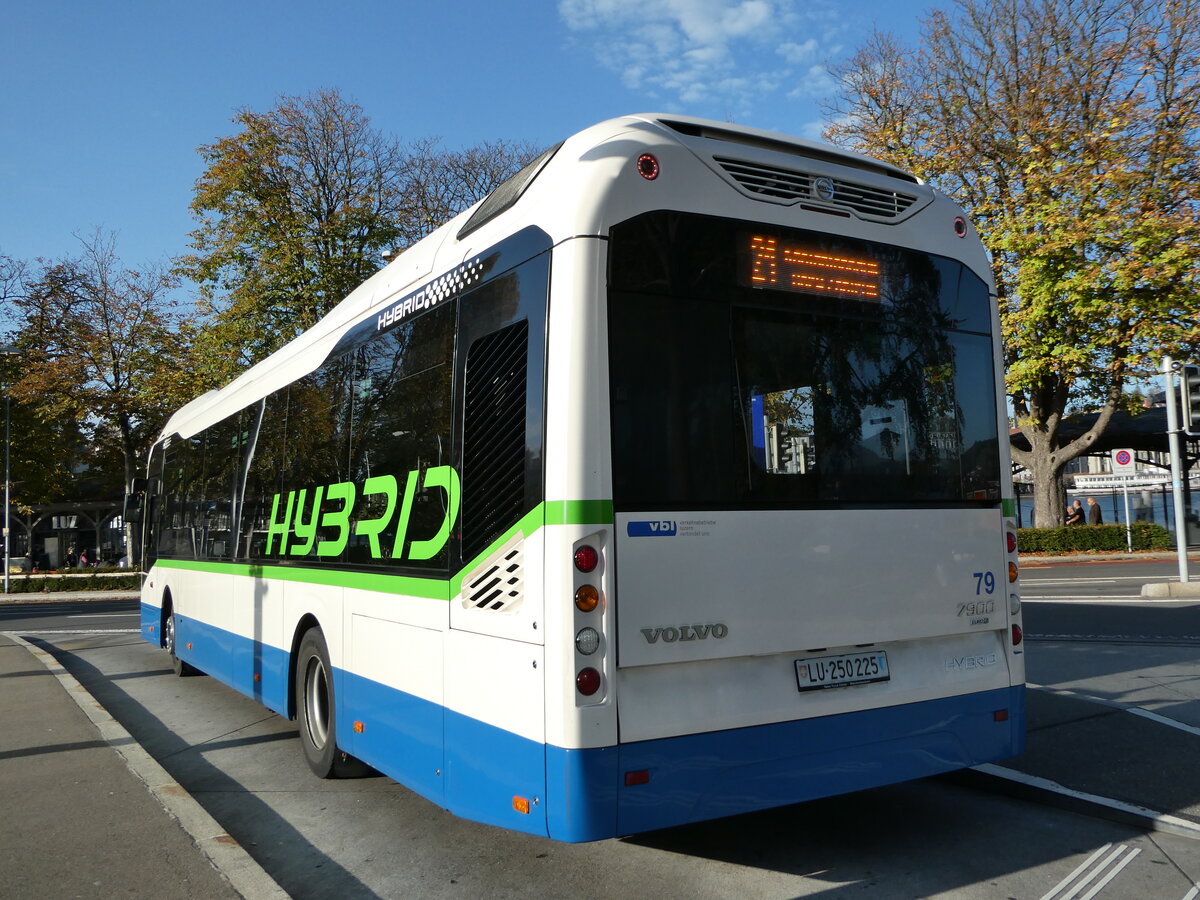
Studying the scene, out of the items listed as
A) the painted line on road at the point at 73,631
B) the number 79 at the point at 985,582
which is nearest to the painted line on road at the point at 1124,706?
the number 79 at the point at 985,582

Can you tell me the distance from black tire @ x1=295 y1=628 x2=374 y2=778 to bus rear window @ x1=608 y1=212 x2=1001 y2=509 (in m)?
3.30

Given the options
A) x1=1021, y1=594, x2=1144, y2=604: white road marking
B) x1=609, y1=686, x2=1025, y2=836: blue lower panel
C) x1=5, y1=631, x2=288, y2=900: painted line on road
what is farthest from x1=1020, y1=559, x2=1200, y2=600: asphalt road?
x1=5, y1=631, x2=288, y2=900: painted line on road

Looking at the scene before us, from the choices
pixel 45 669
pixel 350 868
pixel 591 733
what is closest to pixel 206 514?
pixel 45 669

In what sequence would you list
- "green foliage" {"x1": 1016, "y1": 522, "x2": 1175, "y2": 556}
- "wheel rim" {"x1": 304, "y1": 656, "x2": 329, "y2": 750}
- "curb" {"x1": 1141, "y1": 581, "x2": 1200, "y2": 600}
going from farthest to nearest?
1. "green foliage" {"x1": 1016, "y1": 522, "x2": 1175, "y2": 556}
2. "curb" {"x1": 1141, "y1": 581, "x2": 1200, "y2": 600}
3. "wheel rim" {"x1": 304, "y1": 656, "x2": 329, "y2": 750}

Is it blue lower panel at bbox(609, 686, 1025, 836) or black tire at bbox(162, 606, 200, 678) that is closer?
blue lower panel at bbox(609, 686, 1025, 836)

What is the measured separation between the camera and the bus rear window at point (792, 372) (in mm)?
4383

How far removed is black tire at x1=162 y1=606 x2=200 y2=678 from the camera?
1193cm

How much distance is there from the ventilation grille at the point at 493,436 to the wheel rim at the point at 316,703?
260 cm

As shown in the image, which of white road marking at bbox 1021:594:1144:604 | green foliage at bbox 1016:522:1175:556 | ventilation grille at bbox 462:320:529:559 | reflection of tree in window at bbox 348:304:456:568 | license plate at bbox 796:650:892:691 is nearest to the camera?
ventilation grille at bbox 462:320:529:559

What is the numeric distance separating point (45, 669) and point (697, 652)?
11.3m

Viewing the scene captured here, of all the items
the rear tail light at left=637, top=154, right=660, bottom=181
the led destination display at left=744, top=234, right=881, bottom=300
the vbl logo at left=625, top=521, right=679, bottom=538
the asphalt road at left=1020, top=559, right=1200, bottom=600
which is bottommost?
the asphalt road at left=1020, top=559, right=1200, bottom=600

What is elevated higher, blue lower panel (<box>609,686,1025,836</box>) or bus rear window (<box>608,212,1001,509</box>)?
bus rear window (<box>608,212,1001,509</box>)

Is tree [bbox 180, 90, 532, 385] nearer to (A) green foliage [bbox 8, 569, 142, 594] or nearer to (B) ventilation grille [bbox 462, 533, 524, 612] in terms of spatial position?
(A) green foliage [bbox 8, 569, 142, 594]

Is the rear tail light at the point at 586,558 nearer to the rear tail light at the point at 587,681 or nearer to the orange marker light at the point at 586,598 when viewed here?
the orange marker light at the point at 586,598
